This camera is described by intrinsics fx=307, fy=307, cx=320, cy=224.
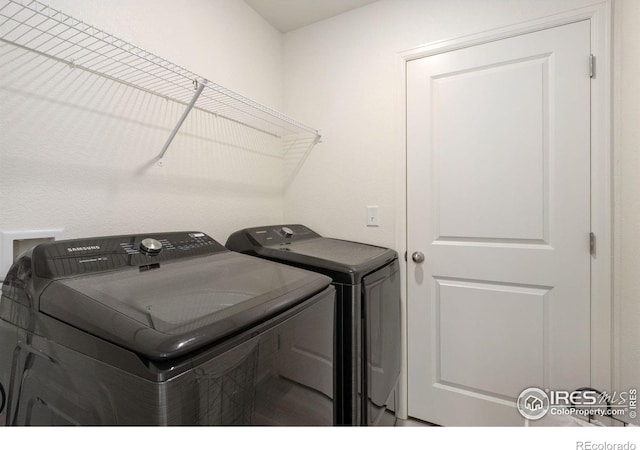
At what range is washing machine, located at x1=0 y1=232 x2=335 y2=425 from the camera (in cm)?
62

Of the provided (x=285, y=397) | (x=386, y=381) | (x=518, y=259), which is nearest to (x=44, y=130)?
(x=285, y=397)

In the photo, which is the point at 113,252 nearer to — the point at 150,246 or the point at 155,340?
the point at 150,246

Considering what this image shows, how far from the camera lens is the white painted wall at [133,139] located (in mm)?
1054

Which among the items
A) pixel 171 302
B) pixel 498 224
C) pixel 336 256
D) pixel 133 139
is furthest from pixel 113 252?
pixel 498 224

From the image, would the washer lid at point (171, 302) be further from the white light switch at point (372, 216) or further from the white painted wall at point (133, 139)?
the white light switch at point (372, 216)

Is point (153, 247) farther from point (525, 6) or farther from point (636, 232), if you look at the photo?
point (525, 6)

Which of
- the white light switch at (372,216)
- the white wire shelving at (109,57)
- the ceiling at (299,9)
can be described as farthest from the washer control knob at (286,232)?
the ceiling at (299,9)

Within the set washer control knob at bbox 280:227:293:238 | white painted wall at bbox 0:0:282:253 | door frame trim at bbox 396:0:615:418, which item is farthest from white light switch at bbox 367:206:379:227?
door frame trim at bbox 396:0:615:418

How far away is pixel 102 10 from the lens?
1228mm

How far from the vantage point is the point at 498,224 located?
1.67 m

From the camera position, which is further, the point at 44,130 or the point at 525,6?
the point at 525,6

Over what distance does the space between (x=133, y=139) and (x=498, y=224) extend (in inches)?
73.5

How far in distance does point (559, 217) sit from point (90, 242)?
204 cm

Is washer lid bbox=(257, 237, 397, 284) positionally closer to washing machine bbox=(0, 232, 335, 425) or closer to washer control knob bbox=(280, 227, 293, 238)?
washer control knob bbox=(280, 227, 293, 238)
